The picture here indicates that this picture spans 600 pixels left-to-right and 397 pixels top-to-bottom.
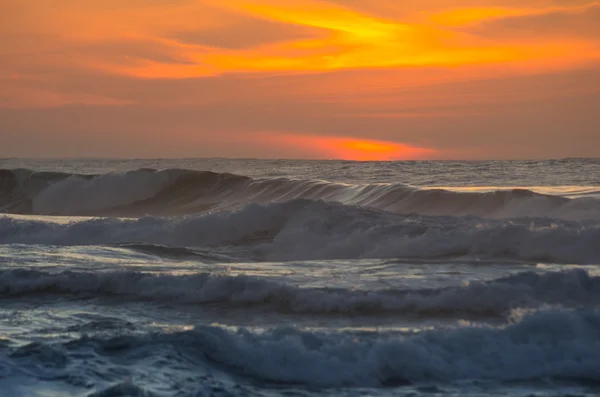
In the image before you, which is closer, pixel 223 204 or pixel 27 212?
pixel 223 204

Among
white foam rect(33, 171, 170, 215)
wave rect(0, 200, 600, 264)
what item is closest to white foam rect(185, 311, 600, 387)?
wave rect(0, 200, 600, 264)

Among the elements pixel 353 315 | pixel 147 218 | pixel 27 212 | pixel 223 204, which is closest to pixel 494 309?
pixel 353 315

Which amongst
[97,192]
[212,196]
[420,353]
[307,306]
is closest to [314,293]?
[307,306]

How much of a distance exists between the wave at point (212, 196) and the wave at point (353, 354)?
9.69 metres

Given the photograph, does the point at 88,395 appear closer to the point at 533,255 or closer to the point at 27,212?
the point at 533,255

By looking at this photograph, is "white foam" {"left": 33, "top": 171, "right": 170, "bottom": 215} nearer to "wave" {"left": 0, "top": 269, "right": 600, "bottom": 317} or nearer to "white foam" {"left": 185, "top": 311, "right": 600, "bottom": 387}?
"wave" {"left": 0, "top": 269, "right": 600, "bottom": 317}

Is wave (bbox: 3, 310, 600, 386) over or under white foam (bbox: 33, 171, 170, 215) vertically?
under

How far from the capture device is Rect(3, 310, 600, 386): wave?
223 inches

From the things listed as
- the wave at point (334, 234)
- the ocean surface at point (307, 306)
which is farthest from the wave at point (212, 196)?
the wave at point (334, 234)

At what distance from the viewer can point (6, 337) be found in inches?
255

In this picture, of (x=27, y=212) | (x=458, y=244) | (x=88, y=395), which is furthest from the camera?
(x=27, y=212)

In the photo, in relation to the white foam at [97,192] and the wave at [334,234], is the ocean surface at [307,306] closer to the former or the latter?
the wave at [334,234]

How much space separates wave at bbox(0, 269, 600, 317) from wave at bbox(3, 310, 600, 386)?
1133 millimetres

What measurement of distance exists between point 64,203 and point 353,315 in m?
23.2
